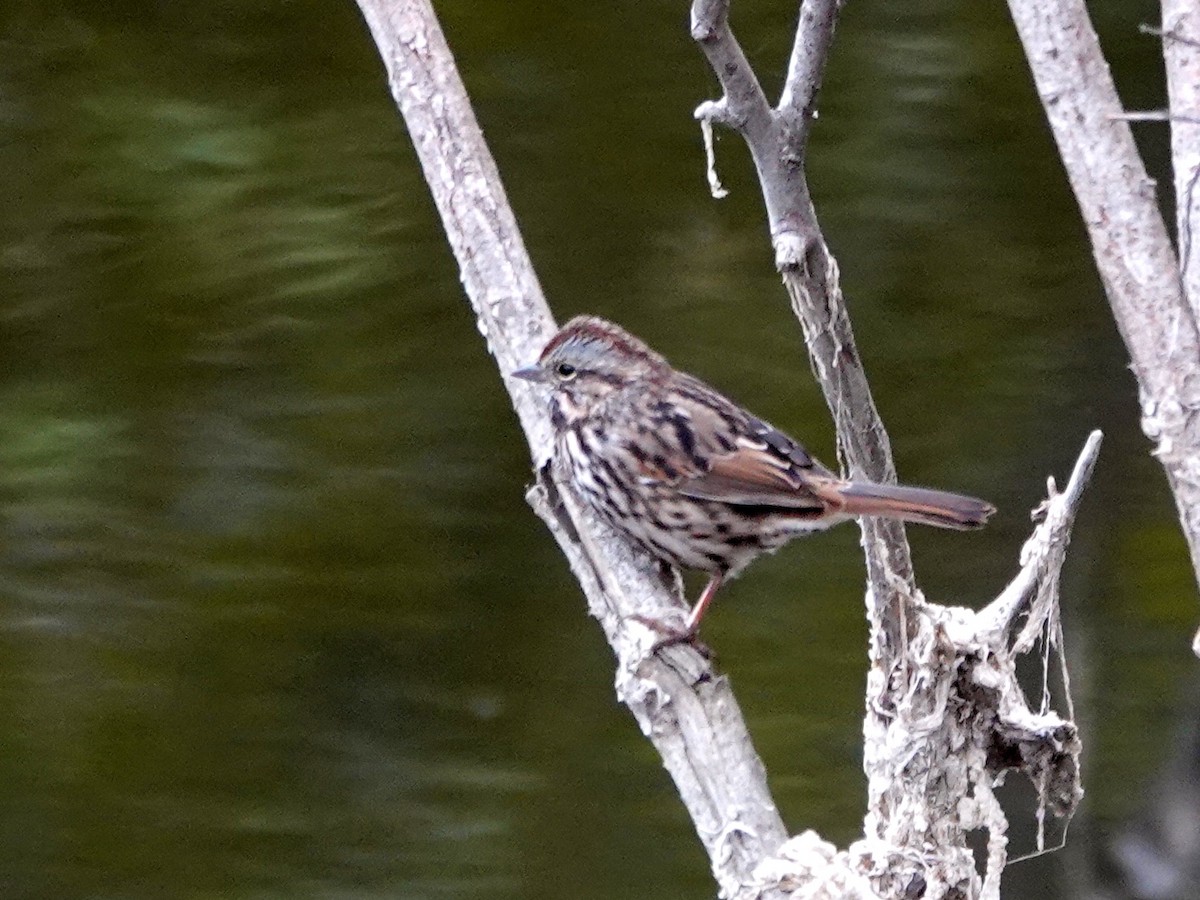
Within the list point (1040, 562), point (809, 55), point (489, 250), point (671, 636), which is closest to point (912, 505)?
point (1040, 562)

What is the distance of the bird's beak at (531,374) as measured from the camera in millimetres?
3062

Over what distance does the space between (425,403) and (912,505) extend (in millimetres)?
1539

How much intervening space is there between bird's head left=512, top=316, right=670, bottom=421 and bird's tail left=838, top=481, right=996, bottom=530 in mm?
510

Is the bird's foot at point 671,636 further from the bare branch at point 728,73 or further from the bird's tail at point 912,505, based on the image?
the bare branch at point 728,73

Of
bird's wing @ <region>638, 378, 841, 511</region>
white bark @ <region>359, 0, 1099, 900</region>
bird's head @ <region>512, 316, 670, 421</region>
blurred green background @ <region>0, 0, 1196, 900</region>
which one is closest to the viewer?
white bark @ <region>359, 0, 1099, 900</region>

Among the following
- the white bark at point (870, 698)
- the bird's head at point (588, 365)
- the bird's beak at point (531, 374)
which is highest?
the bird's head at point (588, 365)

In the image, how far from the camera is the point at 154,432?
420cm

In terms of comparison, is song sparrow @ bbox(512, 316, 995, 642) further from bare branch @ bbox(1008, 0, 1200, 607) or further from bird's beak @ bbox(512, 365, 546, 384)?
bare branch @ bbox(1008, 0, 1200, 607)

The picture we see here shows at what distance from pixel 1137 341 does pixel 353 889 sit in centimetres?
267

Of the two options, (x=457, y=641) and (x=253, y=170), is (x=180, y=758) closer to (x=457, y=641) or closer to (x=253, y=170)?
(x=457, y=641)

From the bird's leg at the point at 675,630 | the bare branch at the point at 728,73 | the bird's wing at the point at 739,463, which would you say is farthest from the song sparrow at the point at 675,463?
the bare branch at the point at 728,73

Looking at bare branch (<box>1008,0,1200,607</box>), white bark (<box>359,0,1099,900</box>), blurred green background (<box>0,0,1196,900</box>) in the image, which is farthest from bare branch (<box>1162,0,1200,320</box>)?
blurred green background (<box>0,0,1196,900</box>)

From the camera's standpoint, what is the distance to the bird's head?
3.19m

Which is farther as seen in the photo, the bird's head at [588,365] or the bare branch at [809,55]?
the bird's head at [588,365]
